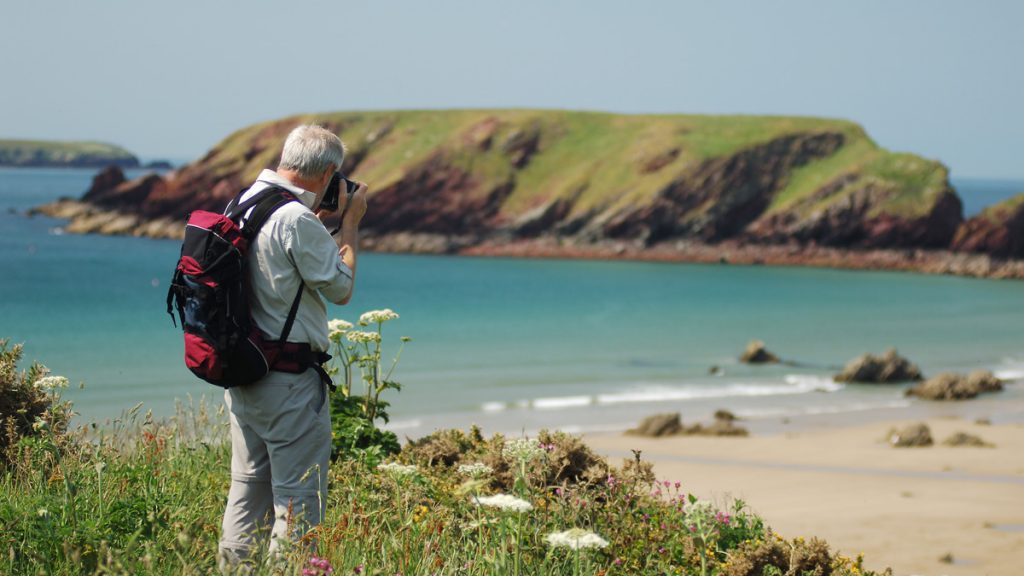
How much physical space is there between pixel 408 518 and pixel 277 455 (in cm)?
61

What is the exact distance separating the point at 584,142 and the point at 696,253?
22.4 m

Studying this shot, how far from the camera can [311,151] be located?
4.50m

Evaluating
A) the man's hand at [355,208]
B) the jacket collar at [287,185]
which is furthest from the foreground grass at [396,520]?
the jacket collar at [287,185]

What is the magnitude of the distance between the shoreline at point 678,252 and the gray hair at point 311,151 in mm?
63455

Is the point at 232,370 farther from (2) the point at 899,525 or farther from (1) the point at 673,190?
(1) the point at 673,190

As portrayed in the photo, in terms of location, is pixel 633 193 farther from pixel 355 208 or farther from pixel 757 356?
pixel 355 208

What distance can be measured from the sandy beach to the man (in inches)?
172

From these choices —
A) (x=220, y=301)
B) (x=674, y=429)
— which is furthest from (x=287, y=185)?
(x=674, y=429)

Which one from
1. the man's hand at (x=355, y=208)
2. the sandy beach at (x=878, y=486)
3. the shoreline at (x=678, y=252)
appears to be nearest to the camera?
the man's hand at (x=355, y=208)

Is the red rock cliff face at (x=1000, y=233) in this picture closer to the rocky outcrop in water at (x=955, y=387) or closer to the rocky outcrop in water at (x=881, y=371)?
the rocky outcrop in water at (x=881, y=371)

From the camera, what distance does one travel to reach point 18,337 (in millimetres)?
31969

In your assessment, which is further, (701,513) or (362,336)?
(362,336)

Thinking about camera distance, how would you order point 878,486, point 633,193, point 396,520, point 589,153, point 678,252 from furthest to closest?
point 589,153 < point 633,193 < point 678,252 < point 878,486 < point 396,520

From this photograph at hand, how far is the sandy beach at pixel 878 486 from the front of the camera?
9.09 metres
